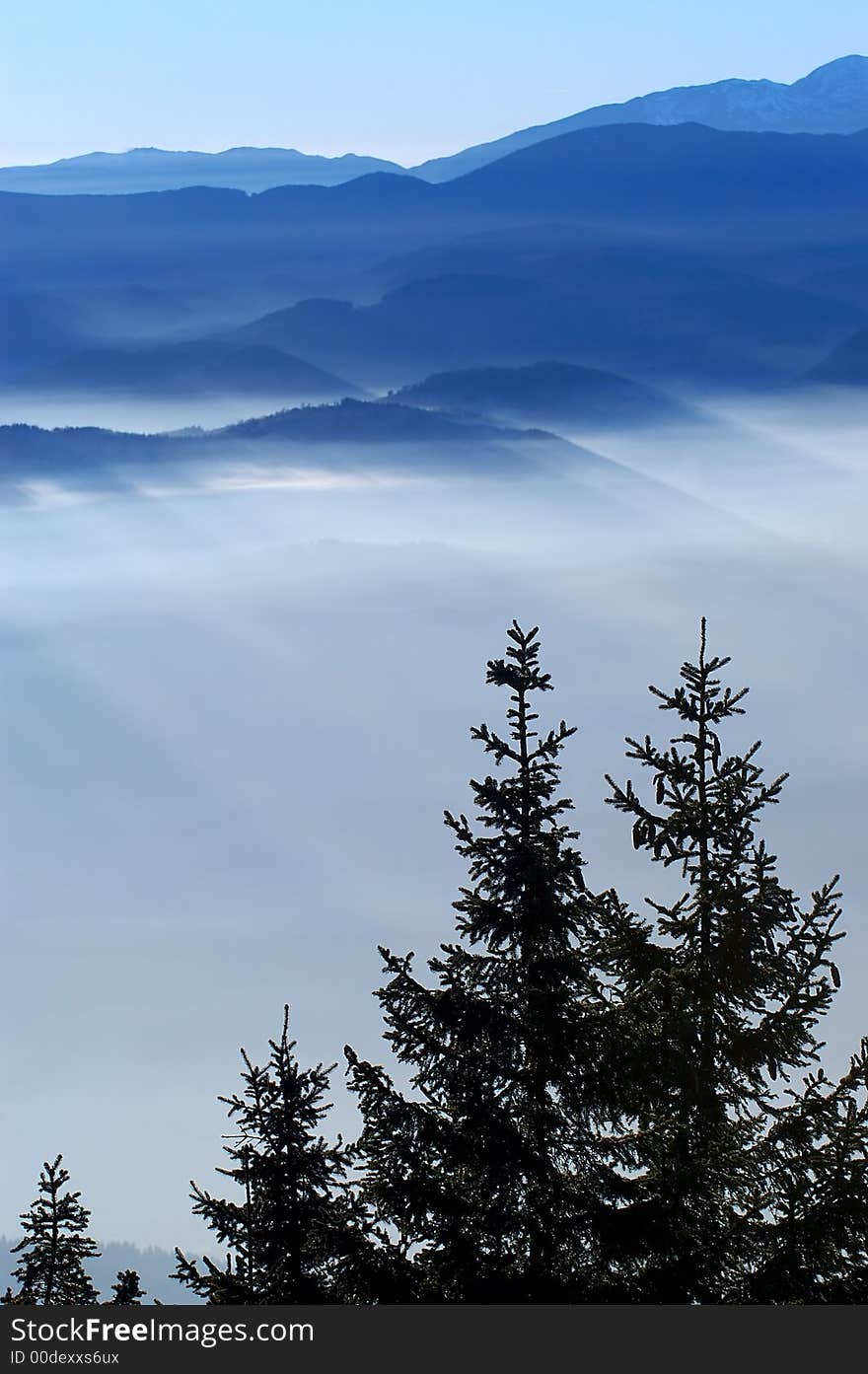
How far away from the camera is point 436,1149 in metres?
15.9

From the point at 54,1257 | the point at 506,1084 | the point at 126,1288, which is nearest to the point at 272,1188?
the point at 126,1288

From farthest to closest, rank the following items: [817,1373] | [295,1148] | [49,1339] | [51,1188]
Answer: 1. [51,1188]
2. [295,1148]
3. [49,1339]
4. [817,1373]

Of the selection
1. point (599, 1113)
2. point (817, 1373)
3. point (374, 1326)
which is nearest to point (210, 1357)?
point (374, 1326)

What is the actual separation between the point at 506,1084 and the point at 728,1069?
2.47 m

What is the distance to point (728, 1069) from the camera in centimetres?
1650

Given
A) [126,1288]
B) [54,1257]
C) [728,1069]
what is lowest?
[126,1288]

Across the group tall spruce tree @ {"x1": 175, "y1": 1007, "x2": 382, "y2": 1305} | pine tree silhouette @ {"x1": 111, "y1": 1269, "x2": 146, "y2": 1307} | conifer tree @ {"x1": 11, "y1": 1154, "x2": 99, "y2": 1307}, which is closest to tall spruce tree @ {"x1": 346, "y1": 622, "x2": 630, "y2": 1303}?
tall spruce tree @ {"x1": 175, "y1": 1007, "x2": 382, "y2": 1305}

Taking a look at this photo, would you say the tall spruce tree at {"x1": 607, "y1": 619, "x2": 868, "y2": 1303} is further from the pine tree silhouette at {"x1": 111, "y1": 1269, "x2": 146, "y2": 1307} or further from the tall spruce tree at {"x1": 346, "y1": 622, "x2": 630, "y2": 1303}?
the pine tree silhouette at {"x1": 111, "y1": 1269, "x2": 146, "y2": 1307}

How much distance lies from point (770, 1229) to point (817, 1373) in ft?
5.75

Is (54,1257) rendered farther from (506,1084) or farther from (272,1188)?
(506,1084)

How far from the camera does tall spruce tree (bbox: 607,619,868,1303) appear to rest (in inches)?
610

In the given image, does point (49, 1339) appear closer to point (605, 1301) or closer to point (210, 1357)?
point (210, 1357)

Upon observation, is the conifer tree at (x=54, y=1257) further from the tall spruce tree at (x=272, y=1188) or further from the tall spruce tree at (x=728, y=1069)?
the tall spruce tree at (x=728, y=1069)

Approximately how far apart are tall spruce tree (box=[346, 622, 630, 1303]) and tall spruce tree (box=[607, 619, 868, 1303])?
56 cm
